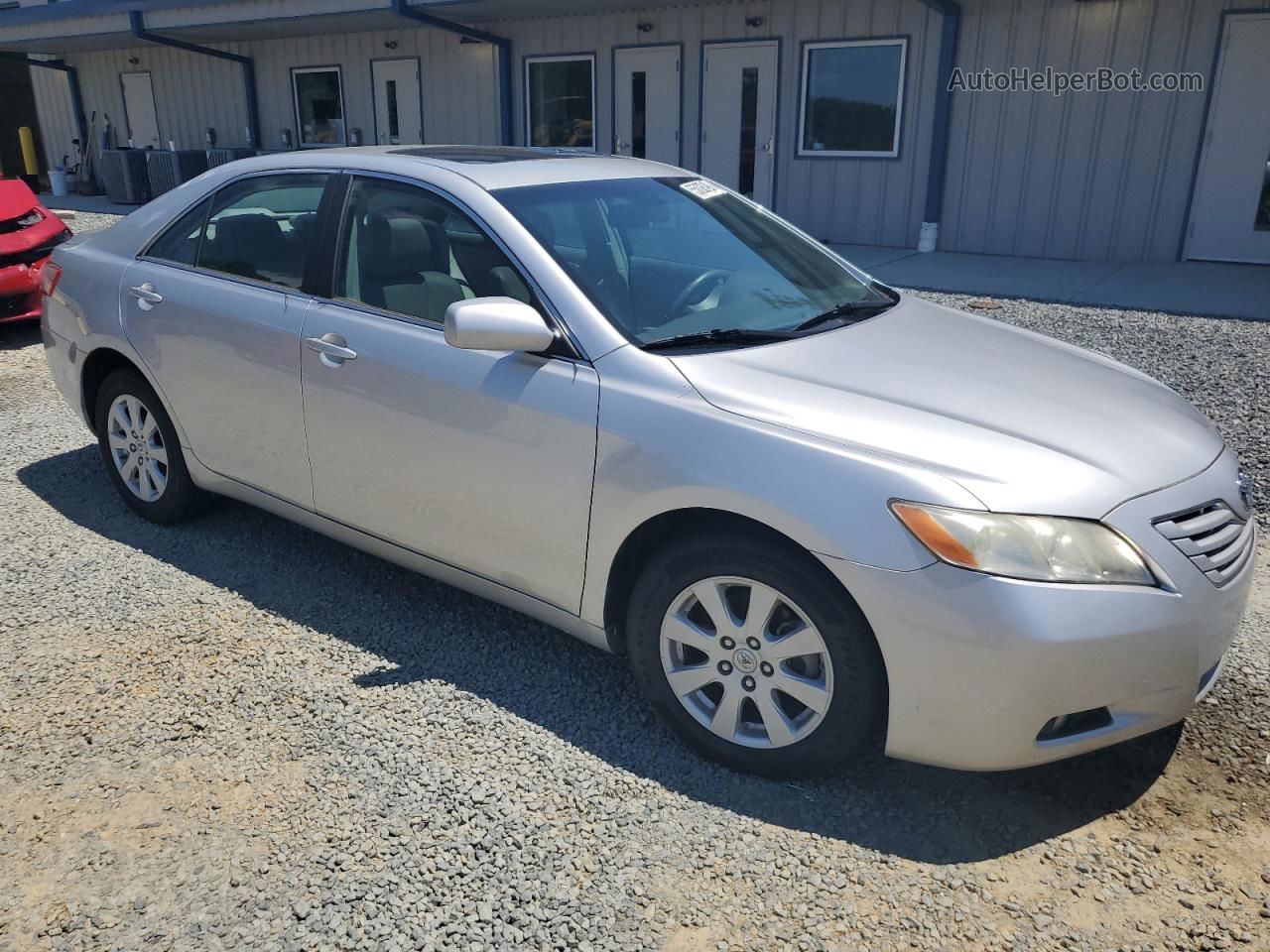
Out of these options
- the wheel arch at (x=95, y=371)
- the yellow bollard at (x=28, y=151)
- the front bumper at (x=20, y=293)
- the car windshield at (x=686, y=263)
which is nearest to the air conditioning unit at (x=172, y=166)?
the yellow bollard at (x=28, y=151)

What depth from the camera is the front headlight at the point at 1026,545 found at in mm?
2396

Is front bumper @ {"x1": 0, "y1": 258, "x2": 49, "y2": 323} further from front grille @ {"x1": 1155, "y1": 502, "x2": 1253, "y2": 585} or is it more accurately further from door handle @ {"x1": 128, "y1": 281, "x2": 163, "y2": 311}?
front grille @ {"x1": 1155, "y1": 502, "x2": 1253, "y2": 585}

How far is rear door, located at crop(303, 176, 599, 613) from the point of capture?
3033mm

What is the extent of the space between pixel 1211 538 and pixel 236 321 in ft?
10.8

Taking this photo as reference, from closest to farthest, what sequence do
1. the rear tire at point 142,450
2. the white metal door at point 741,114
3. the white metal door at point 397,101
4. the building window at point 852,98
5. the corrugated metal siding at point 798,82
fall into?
1. the rear tire at point 142,450
2. the corrugated metal siding at point 798,82
3. the building window at point 852,98
4. the white metal door at point 741,114
5. the white metal door at point 397,101

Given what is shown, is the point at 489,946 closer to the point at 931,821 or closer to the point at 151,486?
the point at 931,821

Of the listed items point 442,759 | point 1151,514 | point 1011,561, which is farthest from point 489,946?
point 1151,514

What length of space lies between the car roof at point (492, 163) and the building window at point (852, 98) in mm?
9561

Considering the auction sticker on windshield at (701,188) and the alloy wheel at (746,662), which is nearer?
the alloy wheel at (746,662)

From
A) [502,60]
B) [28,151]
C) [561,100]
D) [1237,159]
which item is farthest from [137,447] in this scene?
[28,151]

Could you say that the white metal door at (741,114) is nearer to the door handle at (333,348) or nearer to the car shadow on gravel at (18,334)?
the car shadow on gravel at (18,334)

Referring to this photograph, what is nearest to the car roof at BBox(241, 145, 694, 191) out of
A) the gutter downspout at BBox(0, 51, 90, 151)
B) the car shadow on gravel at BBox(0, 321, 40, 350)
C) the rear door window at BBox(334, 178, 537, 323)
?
the rear door window at BBox(334, 178, 537, 323)

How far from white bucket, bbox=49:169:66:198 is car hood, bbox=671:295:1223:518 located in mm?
22611

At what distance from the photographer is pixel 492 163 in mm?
3680
